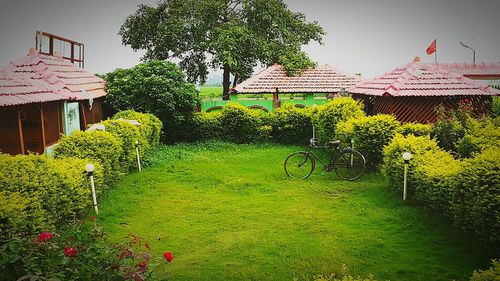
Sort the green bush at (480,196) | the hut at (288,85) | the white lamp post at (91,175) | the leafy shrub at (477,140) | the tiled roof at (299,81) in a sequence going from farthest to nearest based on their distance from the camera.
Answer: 1. the tiled roof at (299,81)
2. the hut at (288,85)
3. the leafy shrub at (477,140)
4. the white lamp post at (91,175)
5. the green bush at (480,196)

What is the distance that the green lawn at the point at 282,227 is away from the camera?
19.8 ft

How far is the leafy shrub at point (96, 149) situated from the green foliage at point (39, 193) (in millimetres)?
977

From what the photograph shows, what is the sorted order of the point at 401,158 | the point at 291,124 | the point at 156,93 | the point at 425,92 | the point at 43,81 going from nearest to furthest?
1. the point at 401,158
2. the point at 43,81
3. the point at 425,92
4. the point at 156,93
5. the point at 291,124

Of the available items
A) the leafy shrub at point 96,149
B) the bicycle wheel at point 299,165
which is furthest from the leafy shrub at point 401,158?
the leafy shrub at point 96,149

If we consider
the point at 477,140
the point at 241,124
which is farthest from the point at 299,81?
the point at 477,140

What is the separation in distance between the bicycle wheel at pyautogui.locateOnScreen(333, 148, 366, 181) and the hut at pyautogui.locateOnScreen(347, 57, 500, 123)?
200 inches

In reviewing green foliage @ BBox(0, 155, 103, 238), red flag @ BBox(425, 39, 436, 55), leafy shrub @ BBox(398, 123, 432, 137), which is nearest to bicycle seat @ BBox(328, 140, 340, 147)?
leafy shrub @ BBox(398, 123, 432, 137)

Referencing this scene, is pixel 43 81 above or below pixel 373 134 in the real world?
above

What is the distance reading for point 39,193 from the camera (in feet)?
21.2

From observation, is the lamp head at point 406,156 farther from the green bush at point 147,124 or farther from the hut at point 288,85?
the hut at point 288,85

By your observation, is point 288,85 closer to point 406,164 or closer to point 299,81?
point 299,81

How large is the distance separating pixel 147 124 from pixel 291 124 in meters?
6.52

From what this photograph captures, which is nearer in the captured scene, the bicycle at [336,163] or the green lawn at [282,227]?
the green lawn at [282,227]

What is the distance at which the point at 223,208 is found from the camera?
907cm
